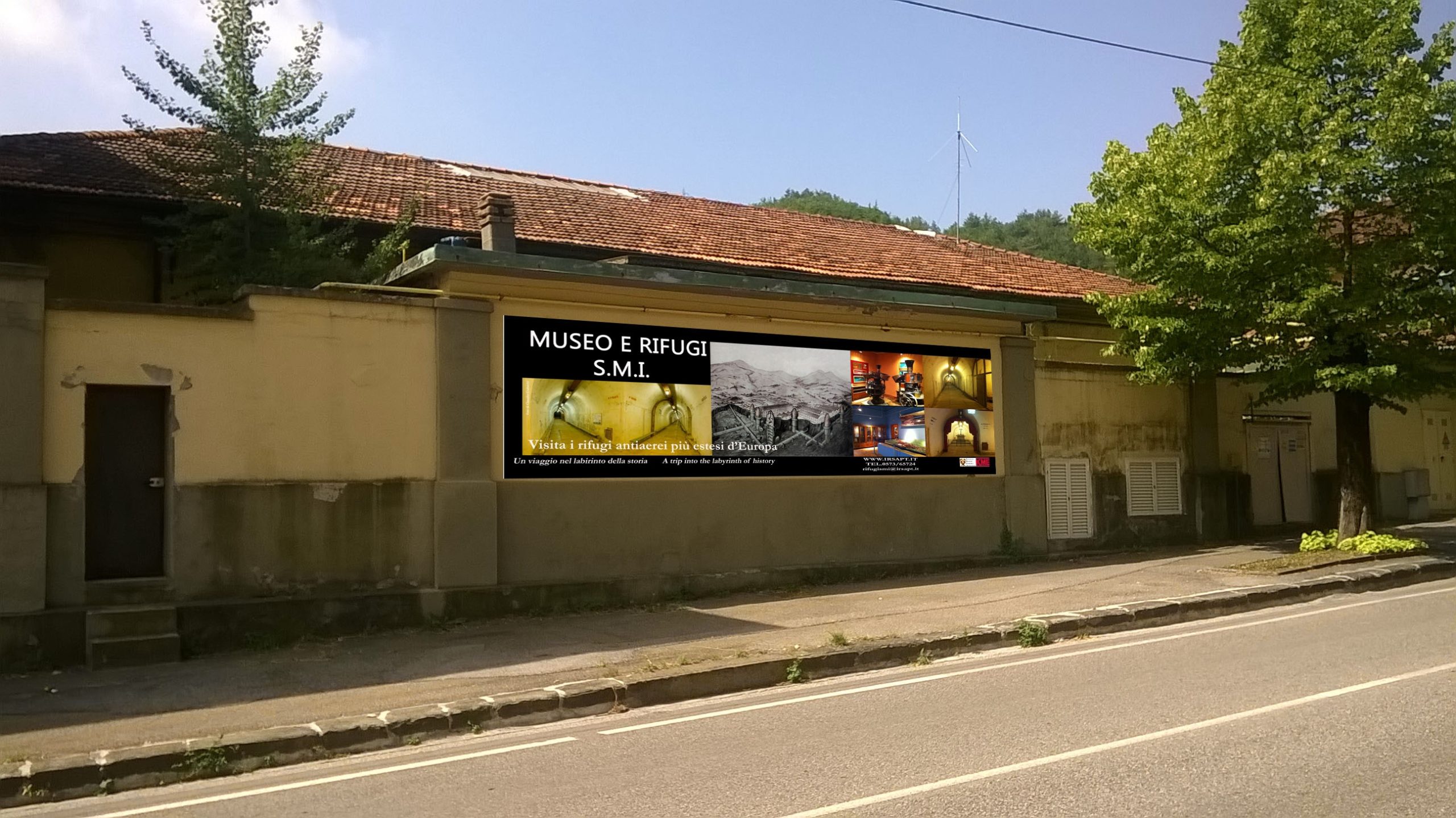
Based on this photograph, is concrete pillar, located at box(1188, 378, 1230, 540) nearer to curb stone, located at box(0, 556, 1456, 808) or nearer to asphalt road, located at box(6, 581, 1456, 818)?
curb stone, located at box(0, 556, 1456, 808)

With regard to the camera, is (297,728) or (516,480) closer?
(297,728)

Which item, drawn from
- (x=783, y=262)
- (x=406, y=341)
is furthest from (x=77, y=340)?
(x=783, y=262)

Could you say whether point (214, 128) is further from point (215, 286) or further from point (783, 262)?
point (783, 262)

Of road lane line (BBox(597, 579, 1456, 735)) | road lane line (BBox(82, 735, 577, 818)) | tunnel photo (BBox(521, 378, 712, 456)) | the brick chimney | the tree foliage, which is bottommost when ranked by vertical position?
road lane line (BBox(82, 735, 577, 818))

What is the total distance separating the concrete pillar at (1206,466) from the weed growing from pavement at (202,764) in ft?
54.9

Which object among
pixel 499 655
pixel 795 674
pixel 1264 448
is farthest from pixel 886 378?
pixel 1264 448

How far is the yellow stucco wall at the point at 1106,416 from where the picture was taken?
17.9 metres

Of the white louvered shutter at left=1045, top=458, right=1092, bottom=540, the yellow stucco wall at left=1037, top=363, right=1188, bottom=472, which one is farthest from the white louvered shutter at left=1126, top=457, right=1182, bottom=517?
the white louvered shutter at left=1045, top=458, right=1092, bottom=540

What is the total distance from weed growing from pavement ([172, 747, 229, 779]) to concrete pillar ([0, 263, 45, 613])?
4.09m

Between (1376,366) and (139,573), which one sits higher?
(1376,366)

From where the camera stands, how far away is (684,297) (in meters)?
14.3

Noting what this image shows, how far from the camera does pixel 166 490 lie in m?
11.4

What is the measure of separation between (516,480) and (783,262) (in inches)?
303

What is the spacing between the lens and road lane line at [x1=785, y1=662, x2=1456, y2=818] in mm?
5789
